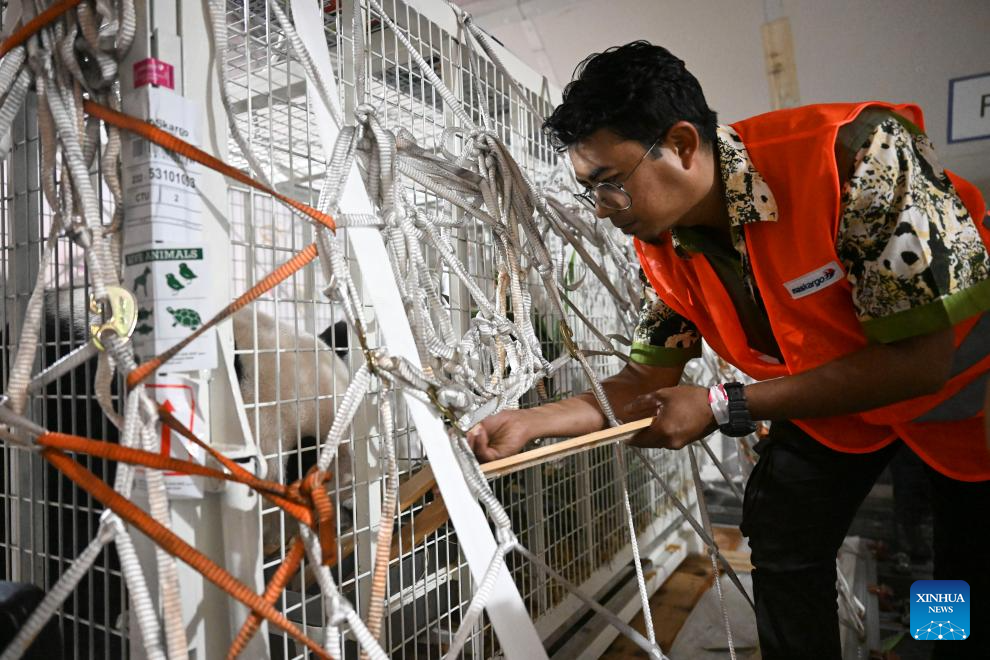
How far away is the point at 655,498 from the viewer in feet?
5.46

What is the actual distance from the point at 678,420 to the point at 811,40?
1.74 m

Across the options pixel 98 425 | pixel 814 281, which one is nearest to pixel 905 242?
pixel 814 281

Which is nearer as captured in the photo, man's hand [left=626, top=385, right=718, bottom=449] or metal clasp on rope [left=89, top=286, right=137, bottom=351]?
metal clasp on rope [left=89, top=286, right=137, bottom=351]

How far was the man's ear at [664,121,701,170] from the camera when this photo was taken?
30.0 inches

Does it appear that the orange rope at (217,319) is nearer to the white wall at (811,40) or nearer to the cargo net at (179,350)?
the cargo net at (179,350)

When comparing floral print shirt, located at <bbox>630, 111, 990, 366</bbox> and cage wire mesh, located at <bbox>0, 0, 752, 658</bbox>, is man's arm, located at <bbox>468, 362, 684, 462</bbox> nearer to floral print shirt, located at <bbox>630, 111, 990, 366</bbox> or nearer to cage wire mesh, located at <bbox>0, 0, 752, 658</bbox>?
cage wire mesh, located at <bbox>0, 0, 752, 658</bbox>

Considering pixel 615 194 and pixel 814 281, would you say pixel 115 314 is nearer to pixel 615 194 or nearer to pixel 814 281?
pixel 615 194

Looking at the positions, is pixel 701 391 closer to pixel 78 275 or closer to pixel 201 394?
pixel 201 394

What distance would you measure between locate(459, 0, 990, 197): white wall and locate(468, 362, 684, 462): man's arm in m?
1.45

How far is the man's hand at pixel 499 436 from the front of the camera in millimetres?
765

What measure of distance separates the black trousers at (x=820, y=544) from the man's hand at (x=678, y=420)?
0.68ft

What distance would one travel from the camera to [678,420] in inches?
30.1

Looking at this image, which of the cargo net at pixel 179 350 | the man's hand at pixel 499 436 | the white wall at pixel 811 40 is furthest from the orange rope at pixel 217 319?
the white wall at pixel 811 40

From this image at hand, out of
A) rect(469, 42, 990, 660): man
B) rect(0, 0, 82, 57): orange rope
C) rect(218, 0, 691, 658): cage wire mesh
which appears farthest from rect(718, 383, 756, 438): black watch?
rect(0, 0, 82, 57): orange rope
